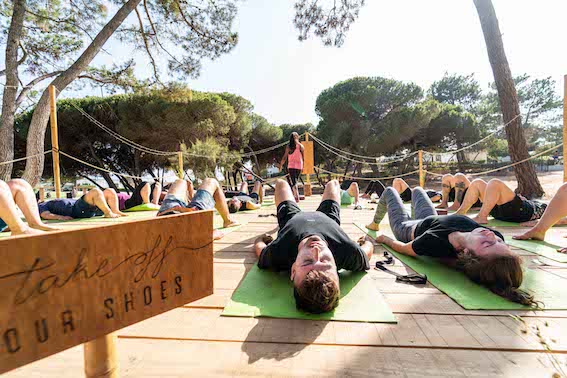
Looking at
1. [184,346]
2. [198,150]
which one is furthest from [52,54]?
[184,346]

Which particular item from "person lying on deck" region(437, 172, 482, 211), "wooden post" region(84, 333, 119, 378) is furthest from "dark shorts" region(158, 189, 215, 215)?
"person lying on deck" region(437, 172, 482, 211)

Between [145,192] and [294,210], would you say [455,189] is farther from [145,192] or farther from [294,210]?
[145,192]

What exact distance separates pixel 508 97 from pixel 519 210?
11.9ft

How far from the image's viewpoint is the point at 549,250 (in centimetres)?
227

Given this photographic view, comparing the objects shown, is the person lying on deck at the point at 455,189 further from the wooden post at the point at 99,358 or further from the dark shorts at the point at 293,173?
the wooden post at the point at 99,358

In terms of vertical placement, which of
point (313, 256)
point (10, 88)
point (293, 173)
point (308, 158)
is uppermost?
point (10, 88)

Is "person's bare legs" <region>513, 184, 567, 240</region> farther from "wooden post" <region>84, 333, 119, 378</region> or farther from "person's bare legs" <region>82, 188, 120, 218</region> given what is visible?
"person's bare legs" <region>82, 188, 120, 218</region>

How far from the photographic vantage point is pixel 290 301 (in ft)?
4.78

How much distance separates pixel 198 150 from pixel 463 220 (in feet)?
41.0

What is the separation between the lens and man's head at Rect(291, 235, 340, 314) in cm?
126

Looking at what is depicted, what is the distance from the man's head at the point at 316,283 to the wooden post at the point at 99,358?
31.3 inches

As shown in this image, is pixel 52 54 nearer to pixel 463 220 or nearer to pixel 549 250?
pixel 463 220

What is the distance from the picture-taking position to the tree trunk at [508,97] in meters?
5.51

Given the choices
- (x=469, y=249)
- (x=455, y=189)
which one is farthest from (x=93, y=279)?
(x=455, y=189)
